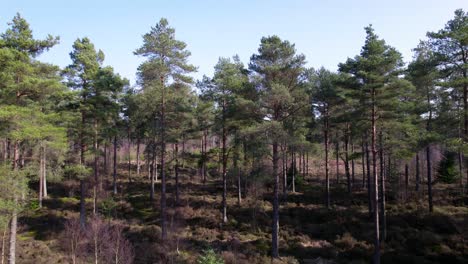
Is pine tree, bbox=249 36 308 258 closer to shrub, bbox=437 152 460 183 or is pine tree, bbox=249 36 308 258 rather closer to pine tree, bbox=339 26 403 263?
pine tree, bbox=339 26 403 263

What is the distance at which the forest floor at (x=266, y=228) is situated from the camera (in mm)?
20484

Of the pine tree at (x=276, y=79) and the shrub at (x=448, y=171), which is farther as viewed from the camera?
the shrub at (x=448, y=171)

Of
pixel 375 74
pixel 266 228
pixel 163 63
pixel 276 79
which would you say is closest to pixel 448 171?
pixel 266 228

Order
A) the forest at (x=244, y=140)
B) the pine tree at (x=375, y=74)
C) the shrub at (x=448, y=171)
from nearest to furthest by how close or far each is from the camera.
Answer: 1. the forest at (x=244, y=140)
2. the pine tree at (x=375, y=74)
3. the shrub at (x=448, y=171)

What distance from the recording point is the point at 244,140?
2092 centimetres

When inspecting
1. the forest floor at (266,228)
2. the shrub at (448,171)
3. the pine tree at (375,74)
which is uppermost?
the pine tree at (375,74)

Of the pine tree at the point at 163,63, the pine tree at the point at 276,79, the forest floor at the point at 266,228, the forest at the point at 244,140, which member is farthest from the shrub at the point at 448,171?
the pine tree at the point at 163,63

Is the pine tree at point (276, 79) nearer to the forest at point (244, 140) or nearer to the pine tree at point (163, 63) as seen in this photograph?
the forest at point (244, 140)

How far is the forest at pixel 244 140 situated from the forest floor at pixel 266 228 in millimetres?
127

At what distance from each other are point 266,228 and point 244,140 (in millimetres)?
9116

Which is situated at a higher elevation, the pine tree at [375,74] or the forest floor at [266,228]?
the pine tree at [375,74]

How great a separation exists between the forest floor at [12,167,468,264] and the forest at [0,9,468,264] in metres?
0.13

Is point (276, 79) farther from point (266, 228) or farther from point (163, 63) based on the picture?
point (266, 228)

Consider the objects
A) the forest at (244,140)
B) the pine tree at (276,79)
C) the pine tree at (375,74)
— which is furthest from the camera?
the pine tree at (276,79)
